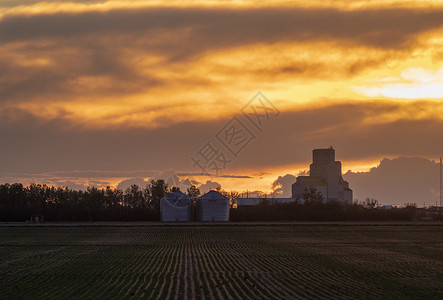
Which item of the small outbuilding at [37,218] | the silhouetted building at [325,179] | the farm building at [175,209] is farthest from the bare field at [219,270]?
the silhouetted building at [325,179]

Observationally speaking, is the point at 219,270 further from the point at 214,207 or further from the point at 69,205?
the point at 69,205

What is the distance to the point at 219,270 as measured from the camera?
40594mm

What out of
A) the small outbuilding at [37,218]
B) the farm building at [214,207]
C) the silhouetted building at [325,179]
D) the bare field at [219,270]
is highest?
the silhouetted building at [325,179]

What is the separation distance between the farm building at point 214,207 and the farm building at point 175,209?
11.9ft

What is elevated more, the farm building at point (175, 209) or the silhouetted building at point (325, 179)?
the silhouetted building at point (325, 179)

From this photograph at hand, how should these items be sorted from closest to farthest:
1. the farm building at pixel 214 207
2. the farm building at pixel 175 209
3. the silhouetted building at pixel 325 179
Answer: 1. the farm building at pixel 214 207
2. the farm building at pixel 175 209
3. the silhouetted building at pixel 325 179

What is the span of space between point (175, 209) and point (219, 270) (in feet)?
309

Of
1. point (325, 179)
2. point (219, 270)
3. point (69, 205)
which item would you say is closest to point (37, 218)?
point (69, 205)

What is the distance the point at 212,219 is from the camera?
133875mm

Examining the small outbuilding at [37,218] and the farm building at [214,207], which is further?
the farm building at [214,207]

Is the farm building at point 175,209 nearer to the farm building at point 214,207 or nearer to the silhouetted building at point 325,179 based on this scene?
the farm building at point 214,207

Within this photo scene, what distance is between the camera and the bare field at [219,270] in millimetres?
30391

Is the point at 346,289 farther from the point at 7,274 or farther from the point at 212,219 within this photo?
the point at 212,219

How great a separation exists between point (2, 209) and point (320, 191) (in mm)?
95487
